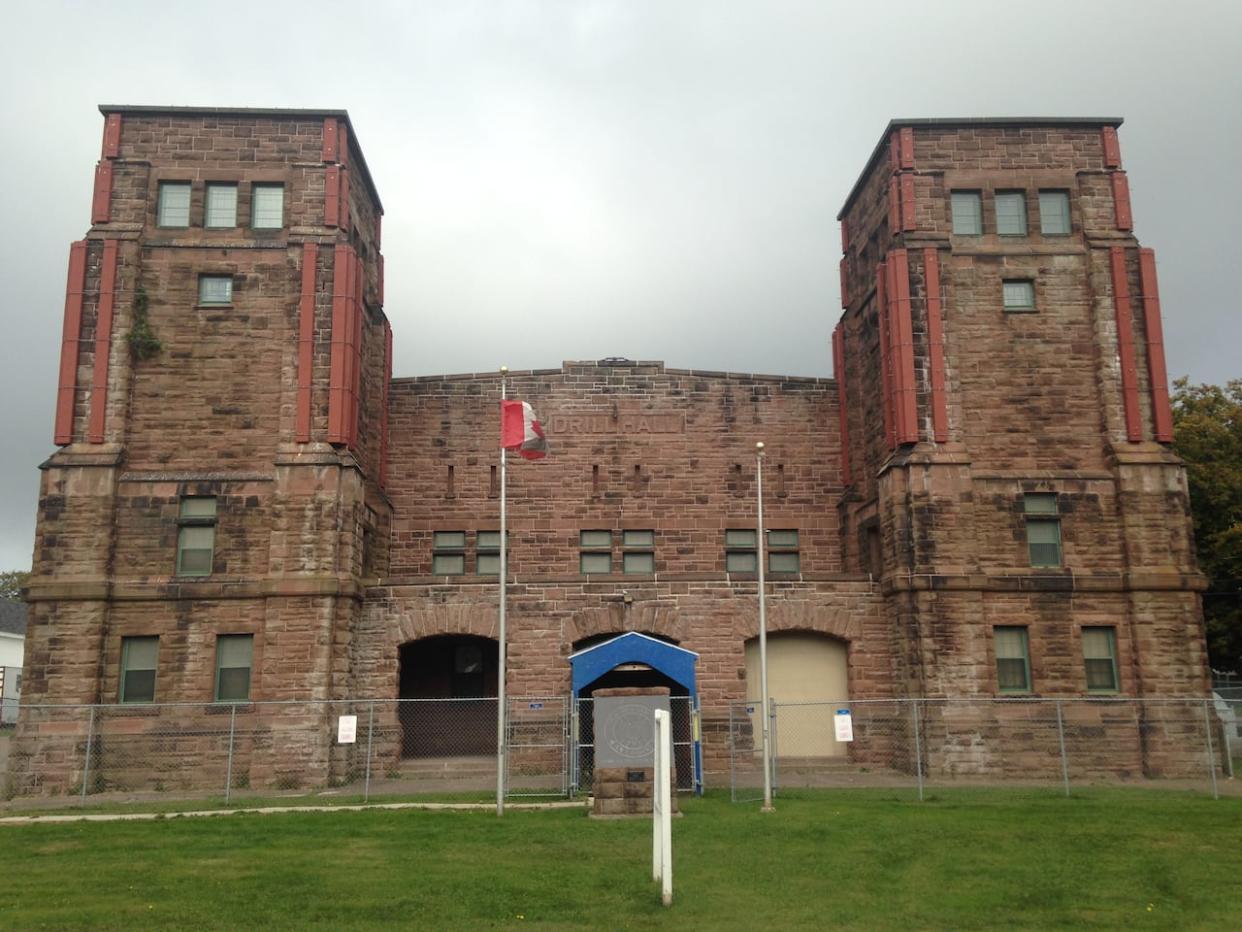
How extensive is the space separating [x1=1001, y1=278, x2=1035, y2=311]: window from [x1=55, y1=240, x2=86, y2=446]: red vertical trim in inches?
835

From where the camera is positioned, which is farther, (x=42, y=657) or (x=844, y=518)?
(x=844, y=518)

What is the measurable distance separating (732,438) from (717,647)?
24.1 feet

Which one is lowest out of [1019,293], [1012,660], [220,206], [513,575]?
[1012,660]

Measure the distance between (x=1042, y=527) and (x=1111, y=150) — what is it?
9.38 m

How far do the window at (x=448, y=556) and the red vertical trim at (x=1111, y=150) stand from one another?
1883 cm

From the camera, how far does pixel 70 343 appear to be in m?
23.5

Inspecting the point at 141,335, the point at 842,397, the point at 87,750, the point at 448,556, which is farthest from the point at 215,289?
the point at 842,397

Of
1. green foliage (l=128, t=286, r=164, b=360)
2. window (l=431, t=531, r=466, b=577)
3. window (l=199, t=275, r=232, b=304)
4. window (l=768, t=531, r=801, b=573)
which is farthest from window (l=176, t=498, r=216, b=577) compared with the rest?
window (l=768, t=531, r=801, b=573)

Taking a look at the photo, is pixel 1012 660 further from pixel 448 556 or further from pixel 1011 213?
pixel 448 556

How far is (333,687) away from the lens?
A: 2238 cm

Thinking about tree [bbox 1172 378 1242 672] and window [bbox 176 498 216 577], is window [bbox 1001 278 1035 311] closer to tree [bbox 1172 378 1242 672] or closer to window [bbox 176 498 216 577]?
tree [bbox 1172 378 1242 672]

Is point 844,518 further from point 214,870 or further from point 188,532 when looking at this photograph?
point 214,870

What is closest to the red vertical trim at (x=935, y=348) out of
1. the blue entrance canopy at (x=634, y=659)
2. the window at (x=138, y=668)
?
the blue entrance canopy at (x=634, y=659)

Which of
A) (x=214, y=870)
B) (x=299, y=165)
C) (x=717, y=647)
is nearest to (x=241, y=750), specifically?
(x=214, y=870)
